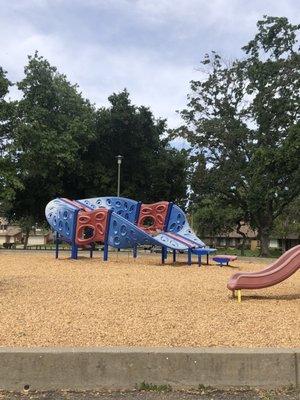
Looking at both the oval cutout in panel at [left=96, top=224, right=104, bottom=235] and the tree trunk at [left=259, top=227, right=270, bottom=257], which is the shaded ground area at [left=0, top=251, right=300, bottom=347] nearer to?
the oval cutout in panel at [left=96, top=224, right=104, bottom=235]

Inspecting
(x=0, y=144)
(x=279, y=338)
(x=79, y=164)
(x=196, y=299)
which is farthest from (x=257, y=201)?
(x=279, y=338)

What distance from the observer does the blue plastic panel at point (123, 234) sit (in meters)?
19.6

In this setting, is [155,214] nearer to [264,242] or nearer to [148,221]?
[148,221]

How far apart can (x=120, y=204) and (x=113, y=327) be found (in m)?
15.9

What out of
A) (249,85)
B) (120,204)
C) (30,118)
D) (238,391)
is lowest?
(238,391)

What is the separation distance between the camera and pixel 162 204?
880 inches

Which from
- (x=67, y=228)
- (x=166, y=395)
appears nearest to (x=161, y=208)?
(x=67, y=228)

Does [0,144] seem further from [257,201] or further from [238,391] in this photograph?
Result: [238,391]

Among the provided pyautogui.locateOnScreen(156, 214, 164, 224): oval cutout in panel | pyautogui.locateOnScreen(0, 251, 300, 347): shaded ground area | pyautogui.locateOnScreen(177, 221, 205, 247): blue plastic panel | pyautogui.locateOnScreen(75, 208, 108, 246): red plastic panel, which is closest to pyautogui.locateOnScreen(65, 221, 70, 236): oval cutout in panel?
pyautogui.locateOnScreen(75, 208, 108, 246): red plastic panel

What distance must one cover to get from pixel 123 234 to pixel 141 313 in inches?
469

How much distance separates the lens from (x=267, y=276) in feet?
33.2

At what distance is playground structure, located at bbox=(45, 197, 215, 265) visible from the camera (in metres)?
19.7

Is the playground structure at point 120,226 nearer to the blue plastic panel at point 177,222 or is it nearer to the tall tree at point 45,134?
the blue plastic panel at point 177,222

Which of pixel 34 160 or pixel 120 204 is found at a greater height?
pixel 34 160
